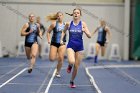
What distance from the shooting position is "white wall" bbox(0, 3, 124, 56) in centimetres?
2194

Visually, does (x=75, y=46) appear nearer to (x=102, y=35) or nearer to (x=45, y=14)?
(x=102, y=35)

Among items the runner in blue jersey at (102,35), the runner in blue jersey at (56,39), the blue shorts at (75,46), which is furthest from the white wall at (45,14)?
the blue shorts at (75,46)

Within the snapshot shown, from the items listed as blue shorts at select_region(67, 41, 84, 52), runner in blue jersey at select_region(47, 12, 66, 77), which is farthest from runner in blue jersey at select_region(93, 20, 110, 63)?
blue shorts at select_region(67, 41, 84, 52)

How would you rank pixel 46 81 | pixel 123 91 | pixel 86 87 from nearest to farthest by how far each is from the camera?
pixel 123 91 → pixel 86 87 → pixel 46 81

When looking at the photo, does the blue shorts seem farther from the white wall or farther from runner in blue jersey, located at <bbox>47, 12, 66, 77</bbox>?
the white wall

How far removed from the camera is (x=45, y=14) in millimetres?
22000

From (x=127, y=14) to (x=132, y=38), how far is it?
1.46m

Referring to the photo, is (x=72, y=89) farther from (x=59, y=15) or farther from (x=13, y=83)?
(x=59, y=15)

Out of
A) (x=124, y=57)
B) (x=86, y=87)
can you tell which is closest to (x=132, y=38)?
(x=124, y=57)

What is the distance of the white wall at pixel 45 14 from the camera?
21938 millimetres

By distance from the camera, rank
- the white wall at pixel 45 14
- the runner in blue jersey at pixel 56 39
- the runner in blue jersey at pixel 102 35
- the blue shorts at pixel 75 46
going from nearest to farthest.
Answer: the blue shorts at pixel 75 46
the runner in blue jersey at pixel 56 39
the runner in blue jersey at pixel 102 35
the white wall at pixel 45 14

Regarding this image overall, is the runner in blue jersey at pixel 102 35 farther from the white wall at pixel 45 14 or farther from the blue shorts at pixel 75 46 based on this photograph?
the blue shorts at pixel 75 46

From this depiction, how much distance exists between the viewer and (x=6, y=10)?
71.9 feet

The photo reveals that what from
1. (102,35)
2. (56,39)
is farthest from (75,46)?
(102,35)
